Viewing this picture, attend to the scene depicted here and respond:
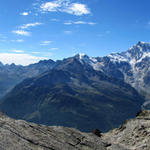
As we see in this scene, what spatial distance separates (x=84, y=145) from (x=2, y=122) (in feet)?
28.5

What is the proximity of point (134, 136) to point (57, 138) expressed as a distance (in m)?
10.4

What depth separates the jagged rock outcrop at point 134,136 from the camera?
23.5 metres

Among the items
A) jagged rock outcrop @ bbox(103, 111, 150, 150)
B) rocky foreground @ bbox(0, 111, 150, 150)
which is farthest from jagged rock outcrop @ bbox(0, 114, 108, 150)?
jagged rock outcrop @ bbox(103, 111, 150, 150)

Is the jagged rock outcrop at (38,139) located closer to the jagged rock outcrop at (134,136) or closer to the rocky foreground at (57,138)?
the rocky foreground at (57,138)

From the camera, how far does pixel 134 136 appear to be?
85.5 feet

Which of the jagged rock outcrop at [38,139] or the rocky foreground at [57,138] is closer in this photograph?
the jagged rock outcrop at [38,139]

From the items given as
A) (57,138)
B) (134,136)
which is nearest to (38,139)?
(57,138)

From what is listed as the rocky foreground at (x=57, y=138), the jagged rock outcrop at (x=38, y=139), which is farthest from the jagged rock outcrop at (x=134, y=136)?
the jagged rock outcrop at (x=38, y=139)

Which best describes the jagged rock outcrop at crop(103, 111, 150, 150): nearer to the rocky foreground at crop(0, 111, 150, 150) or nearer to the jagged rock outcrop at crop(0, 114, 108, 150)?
the rocky foreground at crop(0, 111, 150, 150)

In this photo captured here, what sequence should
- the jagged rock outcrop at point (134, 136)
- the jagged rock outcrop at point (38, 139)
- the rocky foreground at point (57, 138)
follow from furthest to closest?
the jagged rock outcrop at point (134, 136) → the rocky foreground at point (57, 138) → the jagged rock outcrop at point (38, 139)

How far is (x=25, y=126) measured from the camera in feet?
68.5

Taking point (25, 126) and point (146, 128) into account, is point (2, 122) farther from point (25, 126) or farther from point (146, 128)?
point (146, 128)

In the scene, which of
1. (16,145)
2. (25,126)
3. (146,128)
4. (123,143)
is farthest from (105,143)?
(16,145)

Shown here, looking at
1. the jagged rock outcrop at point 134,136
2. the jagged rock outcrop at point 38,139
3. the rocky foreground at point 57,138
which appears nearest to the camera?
the jagged rock outcrop at point 38,139
